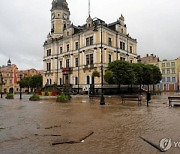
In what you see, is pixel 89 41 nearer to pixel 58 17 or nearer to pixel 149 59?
pixel 58 17

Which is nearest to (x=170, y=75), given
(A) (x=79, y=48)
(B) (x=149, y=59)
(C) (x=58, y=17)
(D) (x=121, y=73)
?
(B) (x=149, y=59)

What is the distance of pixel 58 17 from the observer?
59531 millimetres

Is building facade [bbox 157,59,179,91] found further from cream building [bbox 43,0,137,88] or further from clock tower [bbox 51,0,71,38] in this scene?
clock tower [bbox 51,0,71,38]

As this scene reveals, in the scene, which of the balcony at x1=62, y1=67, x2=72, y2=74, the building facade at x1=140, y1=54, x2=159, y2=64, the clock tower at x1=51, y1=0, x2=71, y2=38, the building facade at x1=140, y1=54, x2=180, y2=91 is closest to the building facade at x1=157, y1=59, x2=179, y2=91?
the building facade at x1=140, y1=54, x2=180, y2=91

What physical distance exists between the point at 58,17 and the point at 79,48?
622 inches

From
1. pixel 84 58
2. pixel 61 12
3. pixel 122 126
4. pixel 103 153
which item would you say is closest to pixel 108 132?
pixel 122 126

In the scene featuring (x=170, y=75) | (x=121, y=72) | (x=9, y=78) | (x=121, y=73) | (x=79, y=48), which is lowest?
(x=121, y=73)

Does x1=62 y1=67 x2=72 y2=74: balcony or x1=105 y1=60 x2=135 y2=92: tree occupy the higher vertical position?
x1=62 y1=67 x2=72 y2=74: balcony

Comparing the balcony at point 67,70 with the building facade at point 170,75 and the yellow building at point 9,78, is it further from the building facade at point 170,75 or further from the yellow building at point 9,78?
the building facade at point 170,75

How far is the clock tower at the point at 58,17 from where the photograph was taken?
5945 cm

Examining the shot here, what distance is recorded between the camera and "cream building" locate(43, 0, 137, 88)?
45.5 m

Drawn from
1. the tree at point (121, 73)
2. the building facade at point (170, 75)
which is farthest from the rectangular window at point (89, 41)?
the building facade at point (170, 75)

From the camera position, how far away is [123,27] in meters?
52.5

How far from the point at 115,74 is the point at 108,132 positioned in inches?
1220
